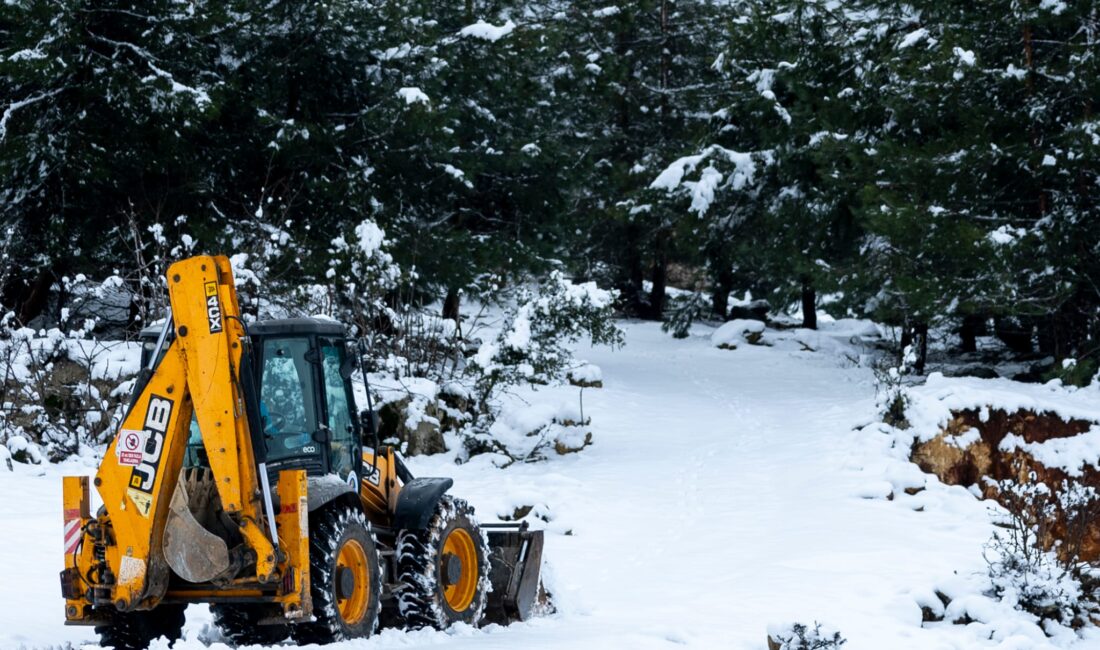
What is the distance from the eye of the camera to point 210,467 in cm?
723

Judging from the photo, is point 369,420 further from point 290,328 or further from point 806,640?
point 806,640

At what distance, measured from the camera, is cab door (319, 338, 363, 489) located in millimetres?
8219

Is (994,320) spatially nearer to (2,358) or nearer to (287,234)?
(287,234)

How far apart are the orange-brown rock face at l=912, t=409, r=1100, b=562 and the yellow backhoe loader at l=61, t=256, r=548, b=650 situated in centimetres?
1003

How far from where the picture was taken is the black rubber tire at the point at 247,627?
7461 mm

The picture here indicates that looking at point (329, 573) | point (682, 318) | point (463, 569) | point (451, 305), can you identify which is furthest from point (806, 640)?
point (682, 318)

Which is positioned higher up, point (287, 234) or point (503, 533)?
Answer: point (287, 234)

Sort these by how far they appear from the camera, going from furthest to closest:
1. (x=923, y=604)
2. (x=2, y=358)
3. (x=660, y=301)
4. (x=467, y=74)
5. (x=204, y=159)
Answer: (x=660, y=301) < (x=467, y=74) < (x=204, y=159) < (x=2, y=358) < (x=923, y=604)

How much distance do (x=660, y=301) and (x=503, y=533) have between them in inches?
1052

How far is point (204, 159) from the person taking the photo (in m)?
20.8

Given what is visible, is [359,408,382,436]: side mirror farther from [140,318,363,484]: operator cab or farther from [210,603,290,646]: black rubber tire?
[210,603,290,646]: black rubber tire

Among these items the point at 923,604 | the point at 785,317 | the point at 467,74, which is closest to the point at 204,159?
the point at 467,74

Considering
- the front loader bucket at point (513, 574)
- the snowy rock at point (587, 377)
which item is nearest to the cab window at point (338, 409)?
the front loader bucket at point (513, 574)

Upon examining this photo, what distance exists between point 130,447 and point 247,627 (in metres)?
1.34
